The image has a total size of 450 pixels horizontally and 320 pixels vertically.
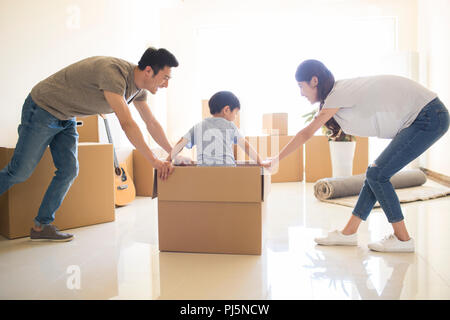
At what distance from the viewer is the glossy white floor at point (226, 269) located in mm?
1409

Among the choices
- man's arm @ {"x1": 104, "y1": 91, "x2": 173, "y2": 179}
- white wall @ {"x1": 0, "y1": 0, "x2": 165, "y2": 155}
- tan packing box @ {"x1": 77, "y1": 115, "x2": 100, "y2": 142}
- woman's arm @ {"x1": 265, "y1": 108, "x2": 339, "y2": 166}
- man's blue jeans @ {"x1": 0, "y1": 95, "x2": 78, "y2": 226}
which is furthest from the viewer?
tan packing box @ {"x1": 77, "y1": 115, "x2": 100, "y2": 142}

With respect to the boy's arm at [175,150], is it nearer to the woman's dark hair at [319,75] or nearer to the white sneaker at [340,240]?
the woman's dark hair at [319,75]

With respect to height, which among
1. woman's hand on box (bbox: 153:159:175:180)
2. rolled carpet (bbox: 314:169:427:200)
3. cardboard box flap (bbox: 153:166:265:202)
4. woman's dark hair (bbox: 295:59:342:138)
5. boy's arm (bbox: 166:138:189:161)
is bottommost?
rolled carpet (bbox: 314:169:427:200)

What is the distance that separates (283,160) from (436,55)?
2.33 m

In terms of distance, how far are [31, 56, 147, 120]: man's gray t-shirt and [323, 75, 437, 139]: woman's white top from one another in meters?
0.96

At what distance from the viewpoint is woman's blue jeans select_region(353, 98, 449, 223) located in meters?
1.75

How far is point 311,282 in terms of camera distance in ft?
4.91

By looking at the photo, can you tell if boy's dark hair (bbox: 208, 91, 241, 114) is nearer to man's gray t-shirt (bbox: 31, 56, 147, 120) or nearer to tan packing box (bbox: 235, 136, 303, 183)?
man's gray t-shirt (bbox: 31, 56, 147, 120)

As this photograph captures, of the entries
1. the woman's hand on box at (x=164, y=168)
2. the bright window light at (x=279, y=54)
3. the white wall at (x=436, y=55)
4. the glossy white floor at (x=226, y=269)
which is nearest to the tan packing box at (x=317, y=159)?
the white wall at (x=436, y=55)

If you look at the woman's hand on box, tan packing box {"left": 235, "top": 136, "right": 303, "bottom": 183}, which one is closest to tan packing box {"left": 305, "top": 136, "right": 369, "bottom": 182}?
tan packing box {"left": 235, "top": 136, "right": 303, "bottom": 183}

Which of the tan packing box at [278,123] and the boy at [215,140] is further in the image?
the tan packing box at [278,123]

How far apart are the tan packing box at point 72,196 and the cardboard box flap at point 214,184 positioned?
31.3 inches
